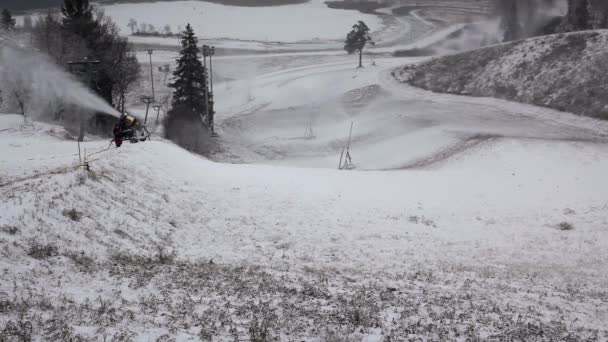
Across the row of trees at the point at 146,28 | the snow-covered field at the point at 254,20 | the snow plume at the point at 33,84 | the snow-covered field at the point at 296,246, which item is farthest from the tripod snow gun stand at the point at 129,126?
the row of trees at the point at 146,28

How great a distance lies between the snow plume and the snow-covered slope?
46.8 feet

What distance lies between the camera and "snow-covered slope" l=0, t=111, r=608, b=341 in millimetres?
8617

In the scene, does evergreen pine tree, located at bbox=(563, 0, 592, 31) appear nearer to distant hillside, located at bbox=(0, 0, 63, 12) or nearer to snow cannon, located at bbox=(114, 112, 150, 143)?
snow cannon, located at bbox=(114, 112, 150, 143)

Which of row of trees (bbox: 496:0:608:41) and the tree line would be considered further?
row of trees (bbox: 496:0:608:41)

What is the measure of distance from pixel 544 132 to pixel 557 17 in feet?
211

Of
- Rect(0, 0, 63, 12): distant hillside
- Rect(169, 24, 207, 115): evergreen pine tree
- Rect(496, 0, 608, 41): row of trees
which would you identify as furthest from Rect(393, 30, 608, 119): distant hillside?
Rect(0, 0, 63, 12): distant hillside

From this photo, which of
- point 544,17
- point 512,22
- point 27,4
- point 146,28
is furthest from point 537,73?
point 27,4

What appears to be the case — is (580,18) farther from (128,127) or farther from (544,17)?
(128,127)

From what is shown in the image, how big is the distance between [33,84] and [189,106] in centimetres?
1966

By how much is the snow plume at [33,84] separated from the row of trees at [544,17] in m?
83.0

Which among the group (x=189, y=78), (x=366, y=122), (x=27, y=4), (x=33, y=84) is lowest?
(x=366, y=122)

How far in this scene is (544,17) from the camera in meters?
95.5

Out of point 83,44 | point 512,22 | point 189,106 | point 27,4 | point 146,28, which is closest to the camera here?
point 83,44

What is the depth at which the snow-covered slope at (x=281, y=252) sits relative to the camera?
339 inches
